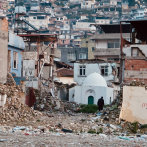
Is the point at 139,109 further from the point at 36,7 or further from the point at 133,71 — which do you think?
the point at 36,7

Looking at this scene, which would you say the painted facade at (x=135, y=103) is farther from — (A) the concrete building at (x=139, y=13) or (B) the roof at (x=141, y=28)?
(A) the concrete building at (x=139, y=13)

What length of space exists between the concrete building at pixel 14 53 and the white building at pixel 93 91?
12.5 meters

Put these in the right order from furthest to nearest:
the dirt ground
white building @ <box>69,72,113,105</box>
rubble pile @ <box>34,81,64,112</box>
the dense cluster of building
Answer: white building @ <box>69,72,113,105</box>, rubble pile @ <box>34,81,64,112</box>, the dense cluster of building, the dirt ground

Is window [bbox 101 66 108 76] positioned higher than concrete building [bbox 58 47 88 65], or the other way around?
concrete building [bbox 58 47 88 65]

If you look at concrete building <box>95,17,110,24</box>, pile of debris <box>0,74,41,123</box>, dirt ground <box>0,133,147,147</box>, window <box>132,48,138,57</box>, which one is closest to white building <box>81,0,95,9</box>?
concrete building <box>95,17,110,24</box>

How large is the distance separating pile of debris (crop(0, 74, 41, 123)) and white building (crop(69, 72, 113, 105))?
20.1 metres

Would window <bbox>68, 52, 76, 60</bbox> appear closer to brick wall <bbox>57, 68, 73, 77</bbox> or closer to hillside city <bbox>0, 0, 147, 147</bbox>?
hillside city <bbox>0, 0, 147, 147</bbox>

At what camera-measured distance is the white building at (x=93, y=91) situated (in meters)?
42.7

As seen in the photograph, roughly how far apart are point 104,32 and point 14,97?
4083 centimetres

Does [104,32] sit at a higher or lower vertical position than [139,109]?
higher

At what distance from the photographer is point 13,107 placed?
68.7ft

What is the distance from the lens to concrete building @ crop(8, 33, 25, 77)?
29.2 metres

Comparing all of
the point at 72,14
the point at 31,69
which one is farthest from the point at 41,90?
the point at 72,14

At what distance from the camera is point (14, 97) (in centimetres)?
2155
